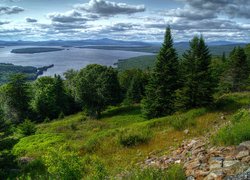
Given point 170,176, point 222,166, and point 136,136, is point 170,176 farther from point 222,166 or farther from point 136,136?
point 136,136

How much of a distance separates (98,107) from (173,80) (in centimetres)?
2034

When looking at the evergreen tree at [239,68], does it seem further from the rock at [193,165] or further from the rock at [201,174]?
the rock at [201,174]

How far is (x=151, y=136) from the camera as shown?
16250 millimetres

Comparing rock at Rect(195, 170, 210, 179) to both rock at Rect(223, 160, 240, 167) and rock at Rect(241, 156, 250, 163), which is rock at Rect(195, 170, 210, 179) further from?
rock at Rect(241, 156, 250, 163)

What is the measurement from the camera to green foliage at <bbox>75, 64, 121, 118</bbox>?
4994cm

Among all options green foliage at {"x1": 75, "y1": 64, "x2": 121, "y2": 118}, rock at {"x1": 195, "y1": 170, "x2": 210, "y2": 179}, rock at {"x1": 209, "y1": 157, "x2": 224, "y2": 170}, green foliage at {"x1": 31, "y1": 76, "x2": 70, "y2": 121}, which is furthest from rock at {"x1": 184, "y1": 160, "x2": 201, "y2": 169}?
green foliage at {"x1": 31, "y1": 76, "x2": 70, "y2": 121}

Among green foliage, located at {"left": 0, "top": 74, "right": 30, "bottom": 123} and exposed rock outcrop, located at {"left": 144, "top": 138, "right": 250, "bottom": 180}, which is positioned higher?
exposed rock outcrop, located at {"left": 144, "top": 138, "right": 250, "bottom": 180}

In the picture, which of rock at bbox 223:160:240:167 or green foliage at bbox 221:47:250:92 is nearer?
rock at bbox 223:160:240:167

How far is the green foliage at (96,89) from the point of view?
1966 inches

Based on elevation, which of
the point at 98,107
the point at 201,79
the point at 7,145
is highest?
the point at 201,79

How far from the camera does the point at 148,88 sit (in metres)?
34.5

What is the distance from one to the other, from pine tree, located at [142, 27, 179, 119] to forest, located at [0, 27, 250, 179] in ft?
0.38

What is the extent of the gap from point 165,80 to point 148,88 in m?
2.23

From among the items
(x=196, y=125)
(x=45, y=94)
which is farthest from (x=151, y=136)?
(x=45, y=94)
